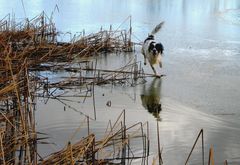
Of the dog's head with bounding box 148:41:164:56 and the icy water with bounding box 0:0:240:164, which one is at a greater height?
the dog's head with bounding box 148:41:164:56

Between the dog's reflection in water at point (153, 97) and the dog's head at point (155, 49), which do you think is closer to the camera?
the dog's reflection in water at point (153, 97)

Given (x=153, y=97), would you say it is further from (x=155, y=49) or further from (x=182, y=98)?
(x=155, y=49)

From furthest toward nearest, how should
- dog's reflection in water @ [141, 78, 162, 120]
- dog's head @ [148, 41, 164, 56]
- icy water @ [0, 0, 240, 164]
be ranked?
dog's head @ [148, 41, 164, 56] → dog's reflection in water @ [141, 78, 162, 120] → icy water @ [0, 0, 240, 164]

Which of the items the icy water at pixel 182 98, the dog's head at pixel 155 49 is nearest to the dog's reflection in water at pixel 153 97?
the icy water at pixel 182 98

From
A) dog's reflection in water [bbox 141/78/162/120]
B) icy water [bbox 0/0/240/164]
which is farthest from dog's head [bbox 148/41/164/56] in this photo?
dog's reflection in water [bbox 141/78/162/120]

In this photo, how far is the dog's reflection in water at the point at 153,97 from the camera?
6253mm

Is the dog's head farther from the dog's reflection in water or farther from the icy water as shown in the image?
the dog's reflection in water

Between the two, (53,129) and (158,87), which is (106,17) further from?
(53,129)

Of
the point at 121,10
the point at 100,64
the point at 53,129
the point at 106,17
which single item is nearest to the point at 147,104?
the point at 53,129

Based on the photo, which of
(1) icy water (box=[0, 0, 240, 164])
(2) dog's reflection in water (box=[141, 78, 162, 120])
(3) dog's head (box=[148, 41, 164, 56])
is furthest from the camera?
(3) dog's head (box=[148, 41, 164, 56])

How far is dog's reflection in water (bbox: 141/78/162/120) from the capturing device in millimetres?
6253

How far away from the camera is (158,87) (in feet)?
24.7

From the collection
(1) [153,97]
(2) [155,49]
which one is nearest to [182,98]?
(1) [153,97]

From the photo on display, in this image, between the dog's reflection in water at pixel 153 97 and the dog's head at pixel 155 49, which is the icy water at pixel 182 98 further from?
the dog's head at pixel 155 49
